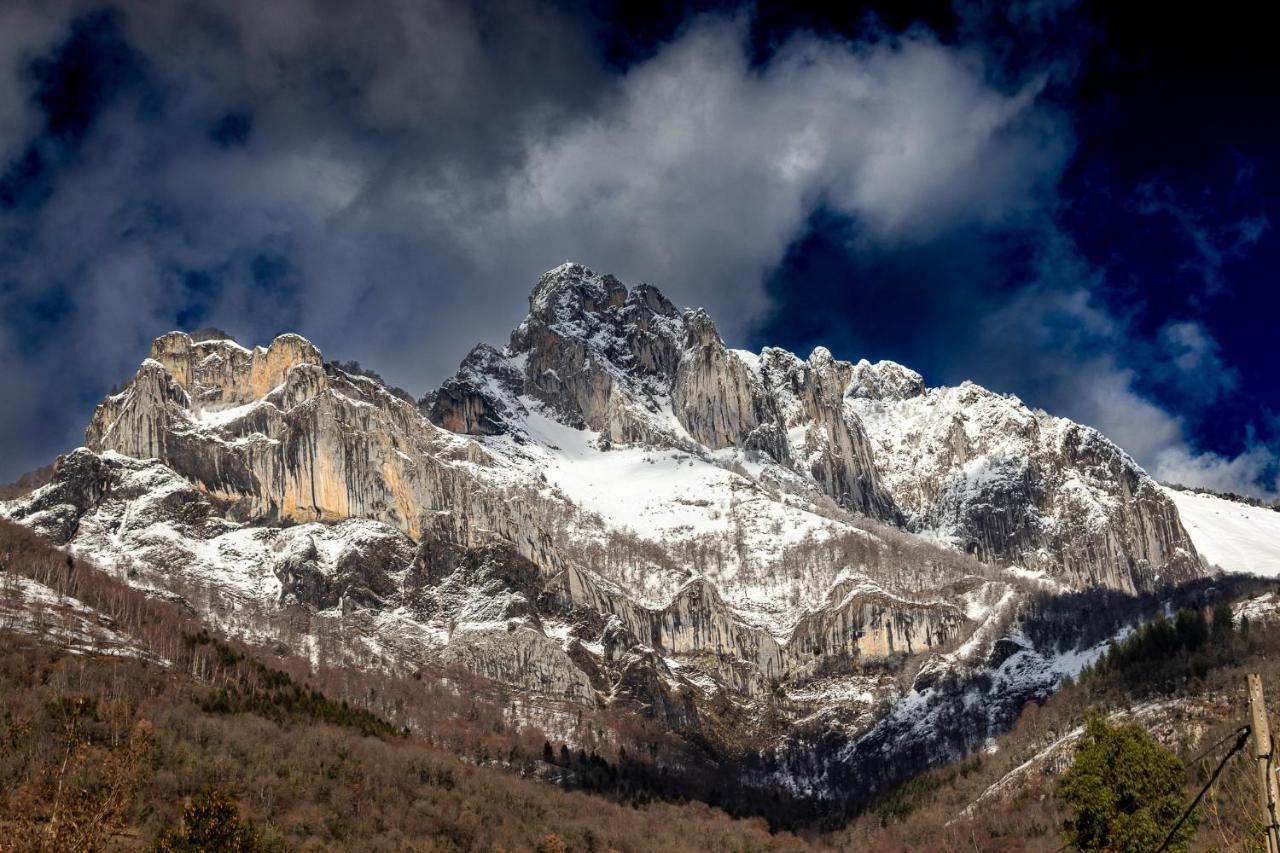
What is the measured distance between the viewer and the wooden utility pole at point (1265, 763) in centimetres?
2273

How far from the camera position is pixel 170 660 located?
18562cm

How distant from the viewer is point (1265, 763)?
2384 centimetres

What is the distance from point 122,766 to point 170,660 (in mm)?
163029

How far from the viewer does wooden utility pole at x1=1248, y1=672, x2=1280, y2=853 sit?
22734 millimetres

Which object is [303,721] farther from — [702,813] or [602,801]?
[702,813]

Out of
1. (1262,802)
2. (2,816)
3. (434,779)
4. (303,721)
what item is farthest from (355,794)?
(1262,802)

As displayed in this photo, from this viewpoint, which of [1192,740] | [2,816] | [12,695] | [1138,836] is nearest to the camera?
[1138,836]

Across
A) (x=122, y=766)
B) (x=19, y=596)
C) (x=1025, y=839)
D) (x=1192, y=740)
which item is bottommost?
(x=1025, y=839)

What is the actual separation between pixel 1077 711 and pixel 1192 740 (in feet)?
122

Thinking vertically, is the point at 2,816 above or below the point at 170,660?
below

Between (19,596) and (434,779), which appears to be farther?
(19,596)

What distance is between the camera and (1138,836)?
72.7 m

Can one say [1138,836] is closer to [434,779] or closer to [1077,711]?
[434,779]

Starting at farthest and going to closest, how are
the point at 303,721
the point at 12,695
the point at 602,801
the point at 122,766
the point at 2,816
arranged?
the point at 602,801, the point at 303,721, the point at 12,695, the point at 2,816, the point at 122,766
